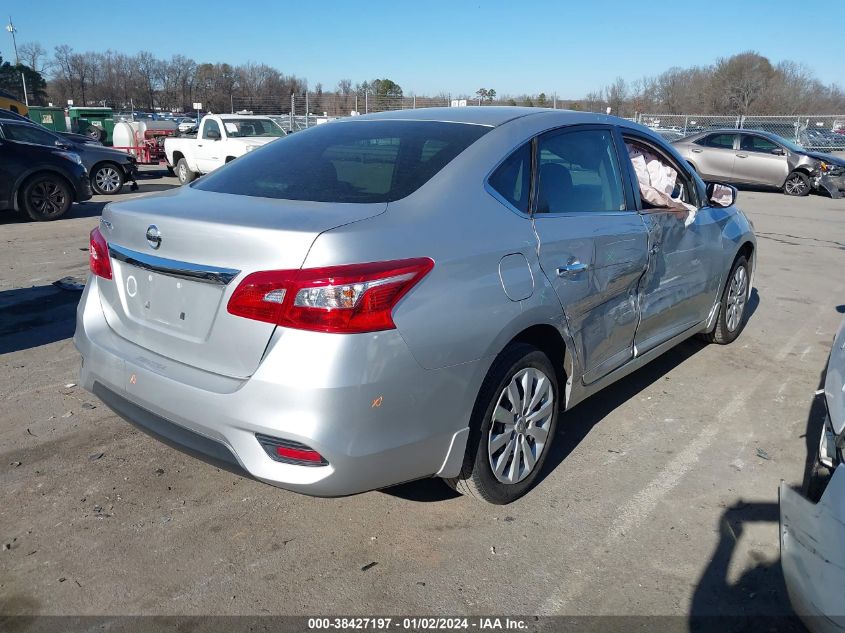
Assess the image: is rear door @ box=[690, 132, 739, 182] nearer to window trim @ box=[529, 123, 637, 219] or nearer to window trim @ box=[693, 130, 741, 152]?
window trim @ box=[693, 130, 741, 152]

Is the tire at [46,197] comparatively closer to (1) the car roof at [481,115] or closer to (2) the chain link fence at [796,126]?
(1) the car roof at [481,115]

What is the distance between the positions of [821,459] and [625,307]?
1226 millimetres

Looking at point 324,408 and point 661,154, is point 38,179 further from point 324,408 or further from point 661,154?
point 324,408

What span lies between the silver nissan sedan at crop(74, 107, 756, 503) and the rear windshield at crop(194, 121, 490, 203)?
14mm

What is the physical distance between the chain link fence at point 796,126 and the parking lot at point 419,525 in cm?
2564

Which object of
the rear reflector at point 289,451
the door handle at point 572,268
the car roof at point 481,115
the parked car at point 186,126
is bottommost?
the rear reflector at point 289,451

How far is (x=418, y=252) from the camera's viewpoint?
2529mm

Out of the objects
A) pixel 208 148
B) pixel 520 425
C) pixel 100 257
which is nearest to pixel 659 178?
pixel 520 425

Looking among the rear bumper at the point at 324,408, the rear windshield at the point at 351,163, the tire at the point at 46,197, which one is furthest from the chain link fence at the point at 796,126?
the rear bumper at the point at 324,408

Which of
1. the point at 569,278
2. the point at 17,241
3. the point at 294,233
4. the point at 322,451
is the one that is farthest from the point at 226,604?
the point at 17,241

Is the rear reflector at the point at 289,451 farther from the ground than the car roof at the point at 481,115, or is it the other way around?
the car roof at the point at 481,115

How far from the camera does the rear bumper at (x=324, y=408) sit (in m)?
2.36

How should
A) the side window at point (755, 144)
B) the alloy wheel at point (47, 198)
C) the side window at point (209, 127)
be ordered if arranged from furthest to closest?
the side window at point (755, 144), the side window at point (209, 127), the alloy wheel at point (47, 198)

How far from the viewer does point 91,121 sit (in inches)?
1078
